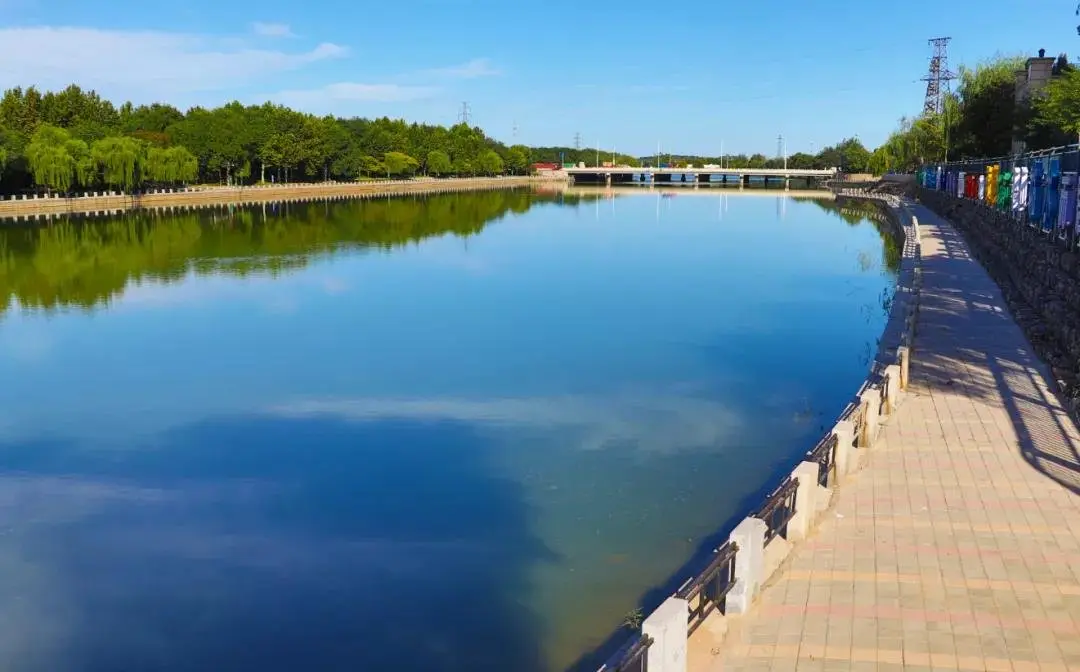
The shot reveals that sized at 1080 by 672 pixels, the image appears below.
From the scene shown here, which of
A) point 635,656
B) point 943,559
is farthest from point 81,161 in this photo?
point 635,656

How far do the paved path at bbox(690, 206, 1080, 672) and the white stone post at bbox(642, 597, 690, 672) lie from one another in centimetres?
52

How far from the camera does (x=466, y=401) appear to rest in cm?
1520

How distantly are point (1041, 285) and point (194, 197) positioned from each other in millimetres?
65286

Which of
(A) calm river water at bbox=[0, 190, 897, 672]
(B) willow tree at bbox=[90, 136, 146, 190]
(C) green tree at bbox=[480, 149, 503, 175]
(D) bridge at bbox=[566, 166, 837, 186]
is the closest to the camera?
(A) calm river water at bbox=[0, 190, 897, 672]

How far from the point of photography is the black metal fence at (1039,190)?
1919cm

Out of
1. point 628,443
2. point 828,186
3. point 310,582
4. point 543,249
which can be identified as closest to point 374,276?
point 543,249

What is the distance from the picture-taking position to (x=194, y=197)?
71.4m

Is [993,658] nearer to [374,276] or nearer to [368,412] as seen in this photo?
[368,412]

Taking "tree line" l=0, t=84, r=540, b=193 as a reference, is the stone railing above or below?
below

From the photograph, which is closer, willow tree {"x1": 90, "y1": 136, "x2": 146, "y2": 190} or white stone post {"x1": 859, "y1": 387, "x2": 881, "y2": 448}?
white stone post {"x1": 859, "y1": 387, "x2": 881, "y2": 448}

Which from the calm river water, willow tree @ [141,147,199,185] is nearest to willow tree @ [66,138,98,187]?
willow tree @ [141,147,199,185]

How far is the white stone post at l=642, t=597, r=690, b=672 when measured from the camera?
5078 millimetres

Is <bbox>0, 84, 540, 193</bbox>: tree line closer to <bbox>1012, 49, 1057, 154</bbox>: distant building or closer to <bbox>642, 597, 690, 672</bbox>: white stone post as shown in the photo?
<bbox>1012, 49, 1057, 154</bbox>: distant building

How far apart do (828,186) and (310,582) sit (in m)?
125
